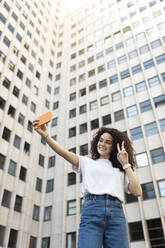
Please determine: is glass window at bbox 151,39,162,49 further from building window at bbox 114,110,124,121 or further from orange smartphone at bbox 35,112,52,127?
orange smartphone at bbox 35,112,52,127

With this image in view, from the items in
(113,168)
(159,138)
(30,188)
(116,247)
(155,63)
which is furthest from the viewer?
(155,63)

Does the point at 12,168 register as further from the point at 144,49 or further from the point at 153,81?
the point at 144,49

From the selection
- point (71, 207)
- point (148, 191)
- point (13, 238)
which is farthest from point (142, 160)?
point (13, 238)

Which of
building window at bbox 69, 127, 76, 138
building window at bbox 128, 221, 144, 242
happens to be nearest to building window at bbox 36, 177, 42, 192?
building window at bbox 69, 127, 76, 138

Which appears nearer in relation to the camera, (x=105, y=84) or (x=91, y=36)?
(x=105, y=84)

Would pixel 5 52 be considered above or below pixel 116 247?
above

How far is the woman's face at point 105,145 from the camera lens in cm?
389

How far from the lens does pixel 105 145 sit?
12.8 ft

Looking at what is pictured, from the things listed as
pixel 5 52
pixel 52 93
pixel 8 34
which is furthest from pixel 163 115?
pixel 8 34

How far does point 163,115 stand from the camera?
25594 millimetres

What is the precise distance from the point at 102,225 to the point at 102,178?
698 millimetres

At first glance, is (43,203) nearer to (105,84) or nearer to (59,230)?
(59,230)

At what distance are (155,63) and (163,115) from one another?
27.9 feet

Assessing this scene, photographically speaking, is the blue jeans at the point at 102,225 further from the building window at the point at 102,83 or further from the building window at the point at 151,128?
the building window at the point at 102,83
